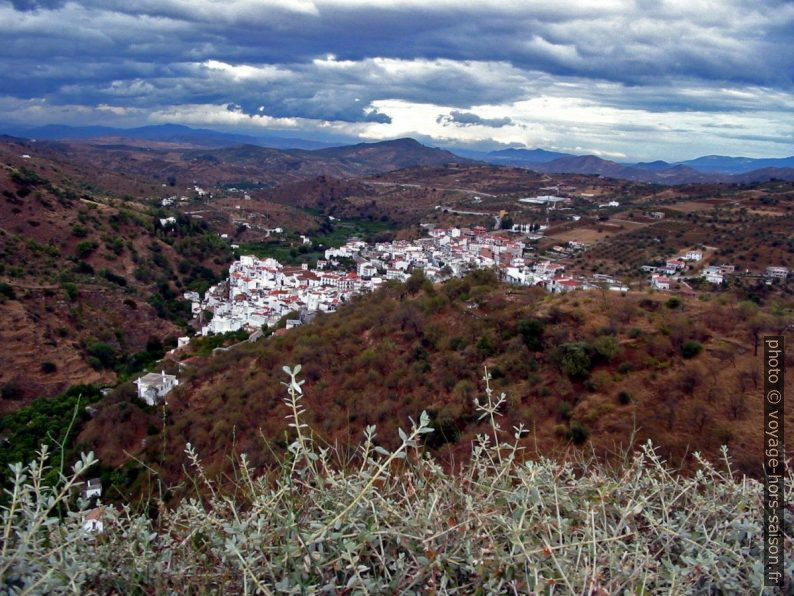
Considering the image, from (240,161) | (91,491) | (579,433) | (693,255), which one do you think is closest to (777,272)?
(693,255)

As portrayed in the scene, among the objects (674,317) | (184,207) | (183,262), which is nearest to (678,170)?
(184,207)

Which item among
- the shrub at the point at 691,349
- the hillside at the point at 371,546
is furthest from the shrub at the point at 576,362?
the hillside at the point at 371,546

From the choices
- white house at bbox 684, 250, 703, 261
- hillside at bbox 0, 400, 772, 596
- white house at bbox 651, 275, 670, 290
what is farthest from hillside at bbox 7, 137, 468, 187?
hillside at bbox 0, 400, 772, 596

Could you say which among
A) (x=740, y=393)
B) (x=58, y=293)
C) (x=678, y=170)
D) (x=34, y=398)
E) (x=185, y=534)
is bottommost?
(x=34, y=398)

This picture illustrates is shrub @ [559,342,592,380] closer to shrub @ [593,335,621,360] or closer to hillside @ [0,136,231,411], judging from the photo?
shrub @ [593,335,621,360]

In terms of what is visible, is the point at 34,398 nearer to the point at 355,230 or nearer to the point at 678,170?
the point at 355,230

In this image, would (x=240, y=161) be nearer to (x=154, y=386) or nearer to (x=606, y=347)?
(x=154, y=386)
